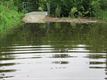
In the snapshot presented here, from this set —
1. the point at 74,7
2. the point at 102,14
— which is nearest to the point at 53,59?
the point at 74,7

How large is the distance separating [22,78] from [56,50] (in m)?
5.10

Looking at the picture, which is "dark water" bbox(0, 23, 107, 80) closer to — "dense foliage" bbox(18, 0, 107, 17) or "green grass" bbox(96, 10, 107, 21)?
"green grass" bbox(96, 10, 107, 21)

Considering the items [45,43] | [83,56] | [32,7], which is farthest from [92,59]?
[32,7]

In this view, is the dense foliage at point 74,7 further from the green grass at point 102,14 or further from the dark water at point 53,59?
the dark water at point 53,59

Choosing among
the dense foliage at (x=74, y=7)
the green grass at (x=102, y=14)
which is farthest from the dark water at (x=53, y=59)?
the dense foliage at (x=74, y=7)

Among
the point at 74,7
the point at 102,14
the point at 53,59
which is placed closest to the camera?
the point at 53,59

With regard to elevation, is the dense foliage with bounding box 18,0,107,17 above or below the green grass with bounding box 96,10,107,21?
above

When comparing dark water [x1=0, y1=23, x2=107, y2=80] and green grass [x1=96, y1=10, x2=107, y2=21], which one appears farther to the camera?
green grass [x1=96, y1=10, x2=107, y2=21]

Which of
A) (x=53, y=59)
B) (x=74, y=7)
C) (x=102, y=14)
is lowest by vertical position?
(x=53, y=59)

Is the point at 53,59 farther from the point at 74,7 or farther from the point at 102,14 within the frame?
the point at 102,14

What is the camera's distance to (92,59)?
38.3 feet

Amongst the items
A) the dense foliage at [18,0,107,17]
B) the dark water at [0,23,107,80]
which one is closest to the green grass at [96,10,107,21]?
the dense foliage at [18,0,107,17]

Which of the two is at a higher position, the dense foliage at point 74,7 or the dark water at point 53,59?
the dense foliage at point 74,7

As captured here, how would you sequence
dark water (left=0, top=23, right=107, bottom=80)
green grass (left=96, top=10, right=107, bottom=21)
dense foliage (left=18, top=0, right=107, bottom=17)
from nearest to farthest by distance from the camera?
dark water (left=0, top=23, right=107, bottom=80) < green grass (left=96, top=10, right=107, bottom=21) < dense foliage (left=18, top=0, right=107, bottom=17)
